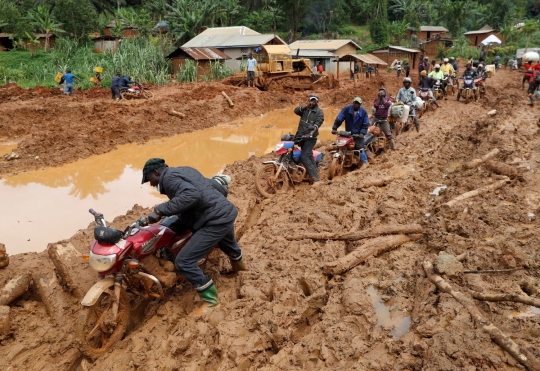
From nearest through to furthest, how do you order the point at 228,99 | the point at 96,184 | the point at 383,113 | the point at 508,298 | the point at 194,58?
1. the point at 508,298
2. the point at 96,184
3. the point at 383,113
4. the point at 228,99
5. the point at 194,58

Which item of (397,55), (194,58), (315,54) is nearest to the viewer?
(194,58)

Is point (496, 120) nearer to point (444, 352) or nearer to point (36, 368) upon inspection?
point (444, 352)

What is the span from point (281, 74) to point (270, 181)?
16315 millimetres

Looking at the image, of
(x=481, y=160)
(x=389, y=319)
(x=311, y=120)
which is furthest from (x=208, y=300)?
(x=481, y=160)

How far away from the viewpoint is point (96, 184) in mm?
9469

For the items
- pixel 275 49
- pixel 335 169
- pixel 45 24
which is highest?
pixel 45 24

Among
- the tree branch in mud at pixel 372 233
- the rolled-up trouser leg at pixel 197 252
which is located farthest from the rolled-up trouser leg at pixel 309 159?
the rolled-up trouser leg at pixel 197 252

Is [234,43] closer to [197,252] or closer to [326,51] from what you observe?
[326,51]

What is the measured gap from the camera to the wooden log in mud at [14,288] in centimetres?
411

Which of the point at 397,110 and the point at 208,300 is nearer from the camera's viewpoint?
the point at 208,300

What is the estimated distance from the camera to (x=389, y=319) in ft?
12.0

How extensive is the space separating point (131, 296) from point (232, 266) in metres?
1.17

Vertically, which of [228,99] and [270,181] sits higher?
[270,181]

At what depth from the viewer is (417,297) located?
381 centimetres
